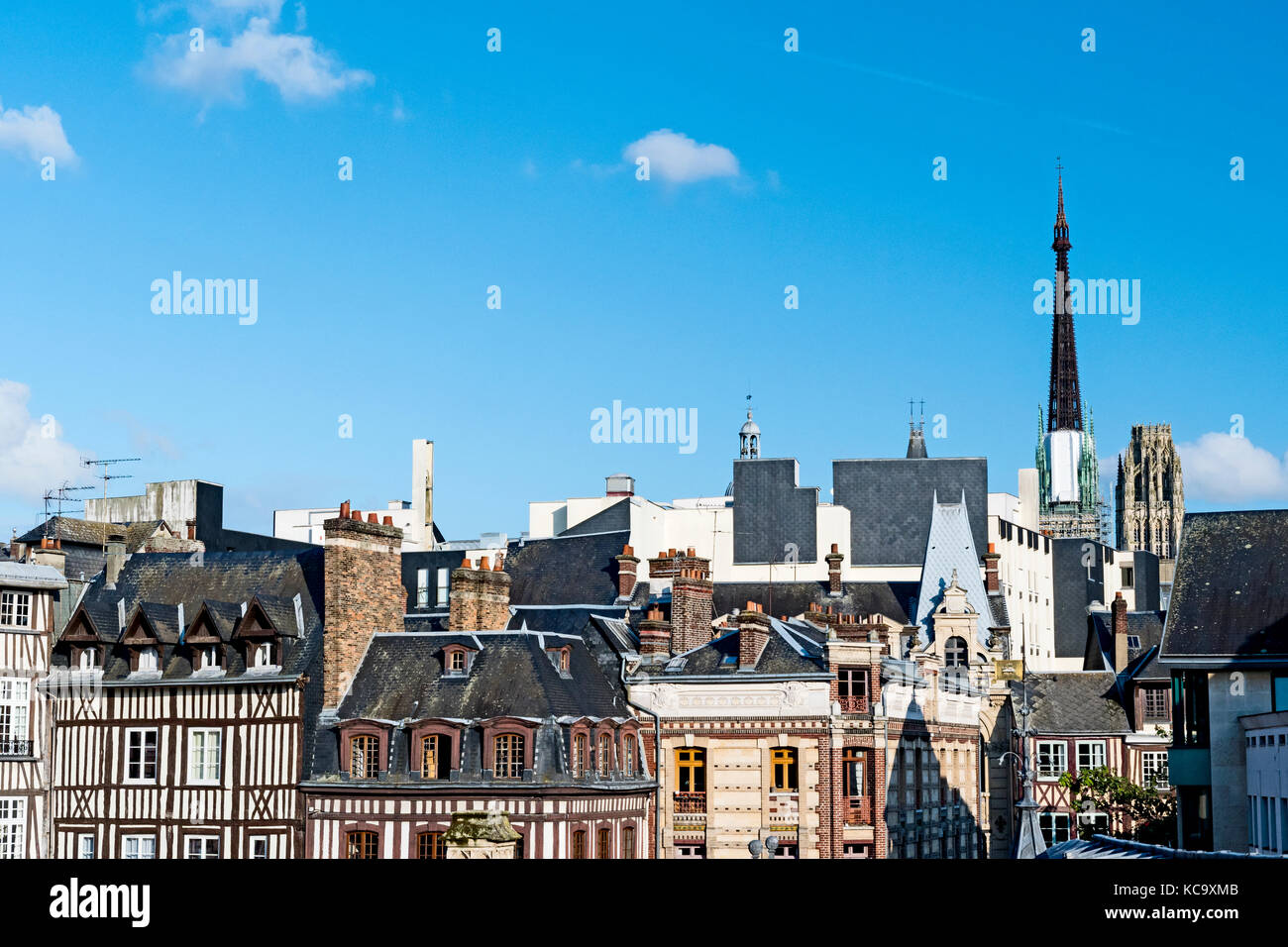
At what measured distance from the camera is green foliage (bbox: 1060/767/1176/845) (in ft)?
151

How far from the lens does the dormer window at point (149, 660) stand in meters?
43.1

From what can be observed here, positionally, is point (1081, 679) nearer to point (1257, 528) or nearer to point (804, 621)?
point (804, 621)

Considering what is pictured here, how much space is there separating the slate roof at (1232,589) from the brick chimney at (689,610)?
1261 cm

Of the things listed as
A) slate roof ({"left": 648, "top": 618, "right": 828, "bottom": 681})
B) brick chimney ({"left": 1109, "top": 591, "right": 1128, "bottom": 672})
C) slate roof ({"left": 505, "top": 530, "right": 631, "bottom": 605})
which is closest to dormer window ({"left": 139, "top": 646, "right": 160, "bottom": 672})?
slate roof ({"left": 648, "top": 618, "right": 828, "bottom": 681})

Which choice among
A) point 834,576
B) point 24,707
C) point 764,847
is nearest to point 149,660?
point 24,707

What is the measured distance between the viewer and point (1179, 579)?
37.2 m

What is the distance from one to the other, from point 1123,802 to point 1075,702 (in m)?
6.00

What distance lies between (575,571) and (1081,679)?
55.6 feet

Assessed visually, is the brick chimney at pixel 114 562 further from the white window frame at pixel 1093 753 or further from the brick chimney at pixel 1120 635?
the brick chimney at pixel 1120 635

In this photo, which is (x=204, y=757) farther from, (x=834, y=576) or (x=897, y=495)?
(x=897, y=495)

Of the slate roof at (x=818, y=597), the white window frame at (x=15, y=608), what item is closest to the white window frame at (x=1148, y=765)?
the slate roof at (x=818, y=597)

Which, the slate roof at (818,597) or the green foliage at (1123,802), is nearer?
the green foliage at (1123,802)

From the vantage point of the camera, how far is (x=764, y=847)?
131 ft
